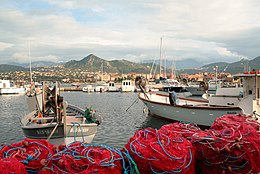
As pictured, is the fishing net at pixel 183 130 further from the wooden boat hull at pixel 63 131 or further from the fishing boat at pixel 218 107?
the fishing boat at pixel 218 107

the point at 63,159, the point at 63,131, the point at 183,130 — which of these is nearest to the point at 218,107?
the point at 63,131

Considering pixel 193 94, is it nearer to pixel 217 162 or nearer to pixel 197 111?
pixel 197 111

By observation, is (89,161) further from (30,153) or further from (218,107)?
(218,107)

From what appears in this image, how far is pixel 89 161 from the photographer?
379cm

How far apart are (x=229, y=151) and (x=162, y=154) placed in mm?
1020

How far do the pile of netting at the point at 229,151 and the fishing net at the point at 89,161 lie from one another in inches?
45.2

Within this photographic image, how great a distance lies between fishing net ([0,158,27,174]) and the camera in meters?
3.63

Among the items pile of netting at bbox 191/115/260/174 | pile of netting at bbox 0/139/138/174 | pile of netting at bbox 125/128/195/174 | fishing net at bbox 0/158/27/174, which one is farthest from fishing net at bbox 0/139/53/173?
pile of netting at bbox 191/115/260/174

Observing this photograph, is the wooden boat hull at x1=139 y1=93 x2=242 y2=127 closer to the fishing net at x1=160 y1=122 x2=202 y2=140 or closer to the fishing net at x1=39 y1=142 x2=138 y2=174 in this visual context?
the fishing net at x1=160 y1=122 x2=202 y2=140

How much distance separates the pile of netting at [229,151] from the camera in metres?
4.30

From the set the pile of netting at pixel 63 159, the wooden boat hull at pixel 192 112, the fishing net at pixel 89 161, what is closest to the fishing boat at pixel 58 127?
the pile of netting at pixel 63 159

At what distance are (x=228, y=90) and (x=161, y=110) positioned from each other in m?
5.91

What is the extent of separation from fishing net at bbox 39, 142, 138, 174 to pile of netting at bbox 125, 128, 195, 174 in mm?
152

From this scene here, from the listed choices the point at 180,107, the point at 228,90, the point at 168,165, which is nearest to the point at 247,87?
the point at 228,90
